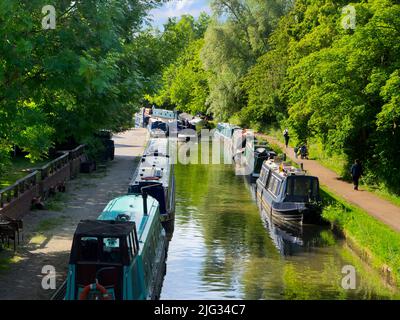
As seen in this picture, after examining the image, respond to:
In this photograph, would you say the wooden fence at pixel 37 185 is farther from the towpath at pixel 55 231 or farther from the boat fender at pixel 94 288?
the boat fender at pixel 94 288

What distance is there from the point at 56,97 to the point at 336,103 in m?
16.1

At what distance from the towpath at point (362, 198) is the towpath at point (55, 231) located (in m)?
10.5

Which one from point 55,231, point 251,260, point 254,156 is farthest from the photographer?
point 254,156

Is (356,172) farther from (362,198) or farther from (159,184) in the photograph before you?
(159,184)

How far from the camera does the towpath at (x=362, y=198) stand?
80.1 feet

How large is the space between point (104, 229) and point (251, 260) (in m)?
9.52

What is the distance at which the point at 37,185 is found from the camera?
1075 inches

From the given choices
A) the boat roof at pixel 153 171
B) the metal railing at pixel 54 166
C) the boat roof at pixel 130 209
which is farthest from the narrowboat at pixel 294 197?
the metal railing at pixel 54 166

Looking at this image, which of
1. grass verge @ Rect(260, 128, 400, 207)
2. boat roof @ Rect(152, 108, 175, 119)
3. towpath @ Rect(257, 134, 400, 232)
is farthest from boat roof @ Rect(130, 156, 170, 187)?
boat roof @ Rect(152, 108, 175, 119)

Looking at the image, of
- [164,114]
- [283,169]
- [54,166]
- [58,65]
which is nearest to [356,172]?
[283,169]

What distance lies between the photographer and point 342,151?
1395 inches

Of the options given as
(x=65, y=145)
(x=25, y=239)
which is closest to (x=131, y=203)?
(x=25, y=239)

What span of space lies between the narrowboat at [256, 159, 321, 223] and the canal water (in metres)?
0.64

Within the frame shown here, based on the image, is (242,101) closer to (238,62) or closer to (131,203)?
(238,62)
